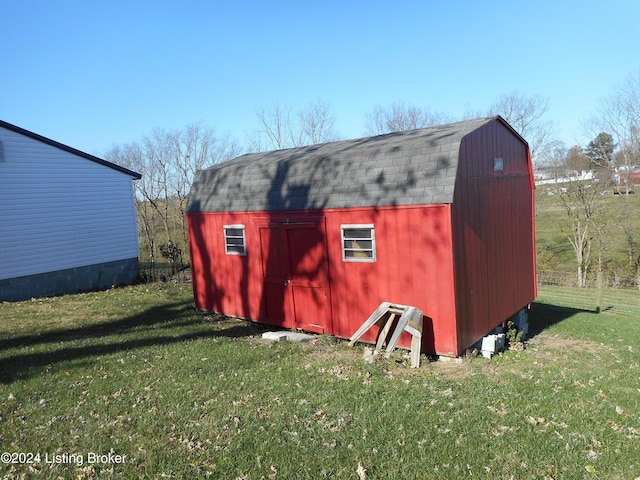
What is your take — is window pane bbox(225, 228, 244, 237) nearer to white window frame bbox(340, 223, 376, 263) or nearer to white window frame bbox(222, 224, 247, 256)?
white window frame bbox(222, 224, 247, 256)

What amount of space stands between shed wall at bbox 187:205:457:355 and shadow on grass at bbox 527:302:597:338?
4.95 m

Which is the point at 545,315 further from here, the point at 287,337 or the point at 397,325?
the point at 287,337

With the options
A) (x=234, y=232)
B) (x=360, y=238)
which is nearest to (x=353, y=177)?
(x=360, y=238)

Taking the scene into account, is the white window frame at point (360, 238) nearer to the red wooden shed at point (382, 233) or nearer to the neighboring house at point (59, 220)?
the red wooden shed at point (382, 233)

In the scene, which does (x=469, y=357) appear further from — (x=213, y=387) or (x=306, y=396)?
(x=213, y=387)

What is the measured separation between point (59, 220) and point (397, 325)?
14450 mm

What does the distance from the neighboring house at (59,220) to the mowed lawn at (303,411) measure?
7.27 meters

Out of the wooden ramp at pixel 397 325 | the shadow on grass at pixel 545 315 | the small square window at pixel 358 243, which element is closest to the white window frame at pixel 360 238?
the small square window at pixel 358 243

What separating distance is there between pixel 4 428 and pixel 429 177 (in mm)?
7020

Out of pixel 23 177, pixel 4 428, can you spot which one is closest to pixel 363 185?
pixel 4 428

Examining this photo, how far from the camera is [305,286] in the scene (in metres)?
9.73

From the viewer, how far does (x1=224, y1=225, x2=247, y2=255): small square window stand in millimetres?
10991

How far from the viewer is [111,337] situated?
32.2 ft

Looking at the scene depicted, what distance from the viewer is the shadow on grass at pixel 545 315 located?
1246 centimetres
